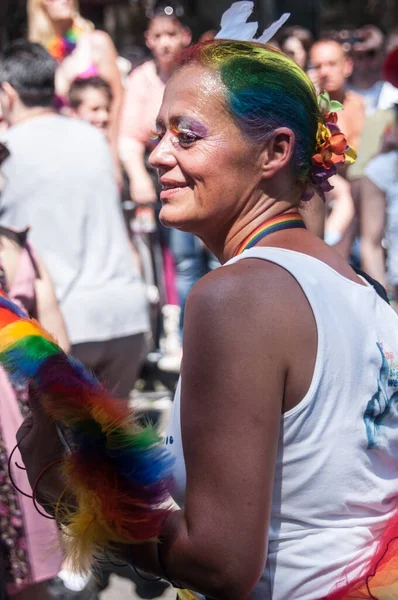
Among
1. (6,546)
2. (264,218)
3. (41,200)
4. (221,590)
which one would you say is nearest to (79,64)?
(41,200)

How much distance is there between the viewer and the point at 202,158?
5.56ft

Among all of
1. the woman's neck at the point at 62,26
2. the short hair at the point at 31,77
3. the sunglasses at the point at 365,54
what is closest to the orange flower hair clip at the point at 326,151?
the short hair at the point at 31,77

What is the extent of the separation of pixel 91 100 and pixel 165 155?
4.44 meters

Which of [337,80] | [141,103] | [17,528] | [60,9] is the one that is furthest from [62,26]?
[17,528]

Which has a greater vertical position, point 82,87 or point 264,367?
point 264,367

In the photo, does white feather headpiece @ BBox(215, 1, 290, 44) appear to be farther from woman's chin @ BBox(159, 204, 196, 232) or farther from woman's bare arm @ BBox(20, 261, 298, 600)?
woman's bare arm @ BBox(20, 261, 298, 600)

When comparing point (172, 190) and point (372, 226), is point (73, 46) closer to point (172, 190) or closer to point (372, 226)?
point (372, 226)

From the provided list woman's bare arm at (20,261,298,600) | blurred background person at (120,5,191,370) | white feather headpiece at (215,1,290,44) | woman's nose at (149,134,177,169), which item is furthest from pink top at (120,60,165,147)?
woman's bare arm at (20,261,298,600)

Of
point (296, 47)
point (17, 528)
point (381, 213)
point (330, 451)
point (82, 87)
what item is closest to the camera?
point (330, 451)

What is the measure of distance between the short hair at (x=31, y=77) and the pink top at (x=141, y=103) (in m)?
2.09

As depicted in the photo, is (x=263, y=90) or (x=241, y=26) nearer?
(x=263, y=90)

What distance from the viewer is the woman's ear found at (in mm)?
1691

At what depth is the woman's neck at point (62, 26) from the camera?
6.94 meters

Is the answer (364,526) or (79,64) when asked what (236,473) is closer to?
(364,526)
